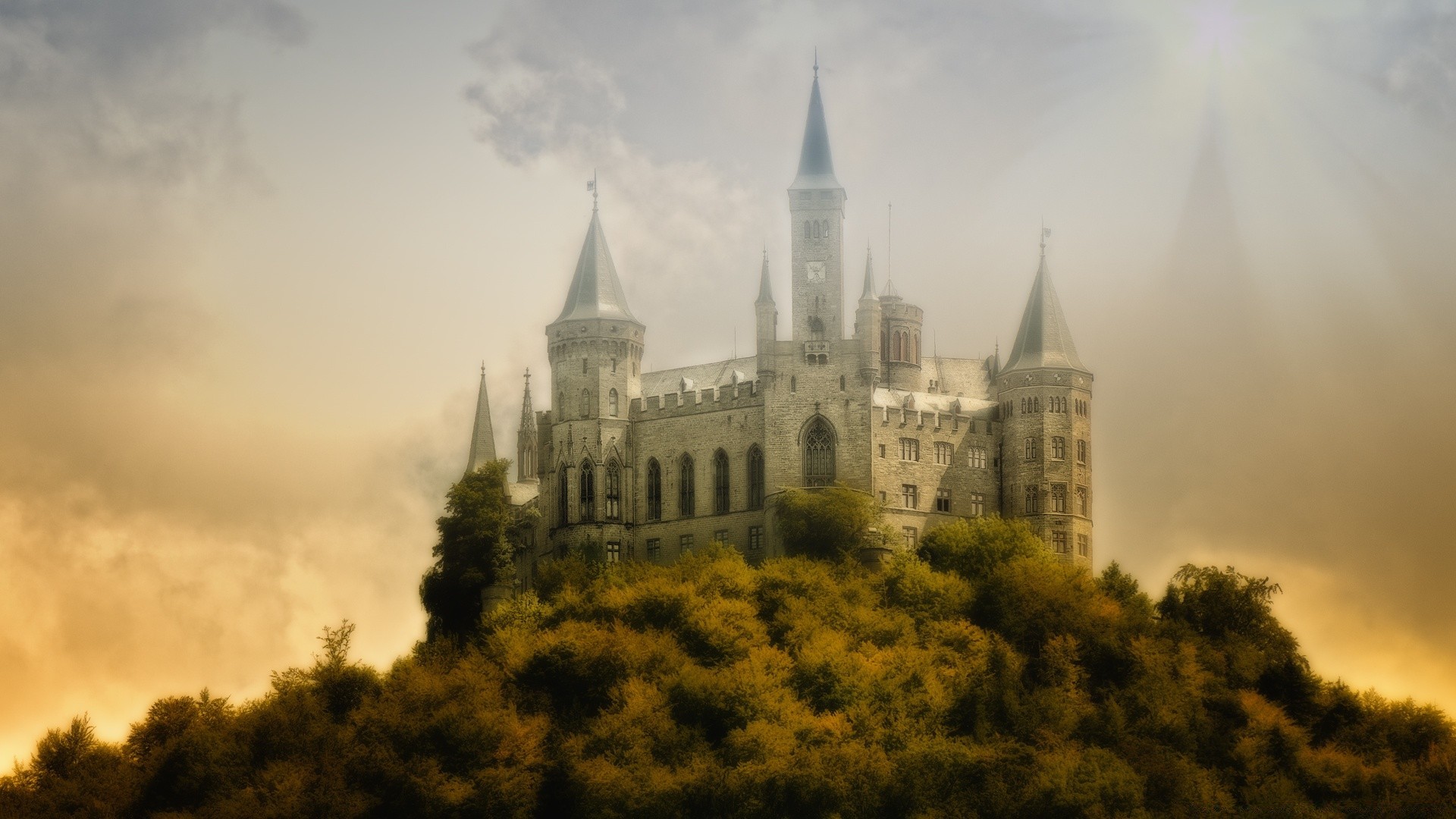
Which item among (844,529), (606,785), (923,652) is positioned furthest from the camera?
(844,529)

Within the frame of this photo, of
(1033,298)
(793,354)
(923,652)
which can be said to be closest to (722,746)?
(923,652)

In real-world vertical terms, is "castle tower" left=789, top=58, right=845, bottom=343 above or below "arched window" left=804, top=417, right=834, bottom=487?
above

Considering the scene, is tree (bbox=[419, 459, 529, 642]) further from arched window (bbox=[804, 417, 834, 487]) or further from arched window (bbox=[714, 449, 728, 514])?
arched window (bbox=[804, 417, 834, 487])

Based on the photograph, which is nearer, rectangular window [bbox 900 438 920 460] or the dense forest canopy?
the dense forest canopy

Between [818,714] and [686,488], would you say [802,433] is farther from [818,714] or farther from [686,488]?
[818,714]

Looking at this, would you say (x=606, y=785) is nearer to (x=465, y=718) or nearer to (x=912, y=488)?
(x=465, y=718)

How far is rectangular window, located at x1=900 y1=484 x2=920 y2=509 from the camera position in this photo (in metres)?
93.1

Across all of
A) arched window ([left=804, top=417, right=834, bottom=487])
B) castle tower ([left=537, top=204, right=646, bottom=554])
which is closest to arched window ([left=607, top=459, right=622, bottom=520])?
castle tower ([left=537, top=204, right=646, bottom=554])

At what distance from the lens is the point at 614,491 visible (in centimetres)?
9519

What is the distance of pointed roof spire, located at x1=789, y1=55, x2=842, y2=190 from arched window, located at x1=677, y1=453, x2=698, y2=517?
12864 millimetres

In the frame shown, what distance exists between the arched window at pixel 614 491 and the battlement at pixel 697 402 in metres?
2.45

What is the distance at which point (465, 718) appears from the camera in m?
78.4

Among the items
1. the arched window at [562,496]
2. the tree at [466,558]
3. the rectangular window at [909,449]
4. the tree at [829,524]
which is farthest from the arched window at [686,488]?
the rectangular window at [909,449]

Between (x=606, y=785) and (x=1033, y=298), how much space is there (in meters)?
32.6
